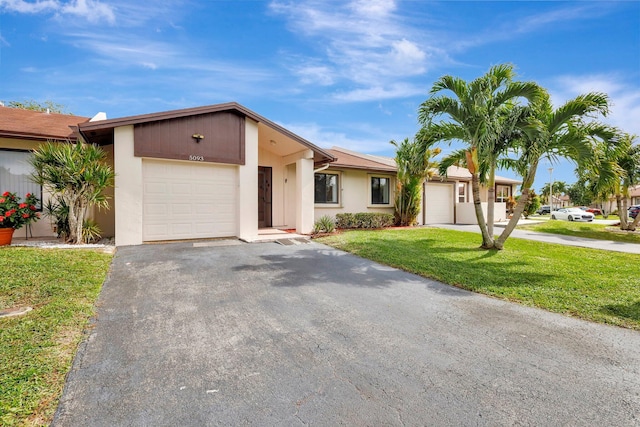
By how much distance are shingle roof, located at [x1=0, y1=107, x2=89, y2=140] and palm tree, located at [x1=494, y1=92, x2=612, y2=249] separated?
40.2ft

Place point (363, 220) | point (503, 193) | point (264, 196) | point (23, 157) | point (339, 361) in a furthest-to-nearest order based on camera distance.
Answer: point (503, 193), point (363, 220), point (264, 196), point (23, 157), point (339, 361)

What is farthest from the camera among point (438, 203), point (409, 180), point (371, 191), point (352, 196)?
point (438, 203)

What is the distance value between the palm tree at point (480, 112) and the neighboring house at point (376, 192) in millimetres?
3600

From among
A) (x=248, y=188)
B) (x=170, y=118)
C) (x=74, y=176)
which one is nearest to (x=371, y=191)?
(x=248, y=188)

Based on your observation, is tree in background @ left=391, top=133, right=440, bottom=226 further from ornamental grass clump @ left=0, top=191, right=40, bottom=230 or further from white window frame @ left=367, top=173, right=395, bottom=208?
ornamental grass clump @ left=0, top=191, right=40, bottom=230

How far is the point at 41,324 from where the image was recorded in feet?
10.9

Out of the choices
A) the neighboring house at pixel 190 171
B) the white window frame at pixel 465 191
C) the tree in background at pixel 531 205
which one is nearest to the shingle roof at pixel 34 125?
the neighboring house at pixel 190 171

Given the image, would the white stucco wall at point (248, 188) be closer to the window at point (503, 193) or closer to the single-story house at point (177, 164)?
the single-story house at point (177, 164)

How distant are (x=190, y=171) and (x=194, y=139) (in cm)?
102

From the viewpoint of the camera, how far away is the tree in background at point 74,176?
25.6 feet

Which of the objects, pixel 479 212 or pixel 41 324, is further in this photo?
pixel 479 212

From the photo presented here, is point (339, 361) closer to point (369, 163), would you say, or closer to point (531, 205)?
point (369, 163)

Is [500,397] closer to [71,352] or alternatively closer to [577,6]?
[71,352]

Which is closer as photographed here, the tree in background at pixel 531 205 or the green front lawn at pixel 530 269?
the green front lawn at pixel 530 269
